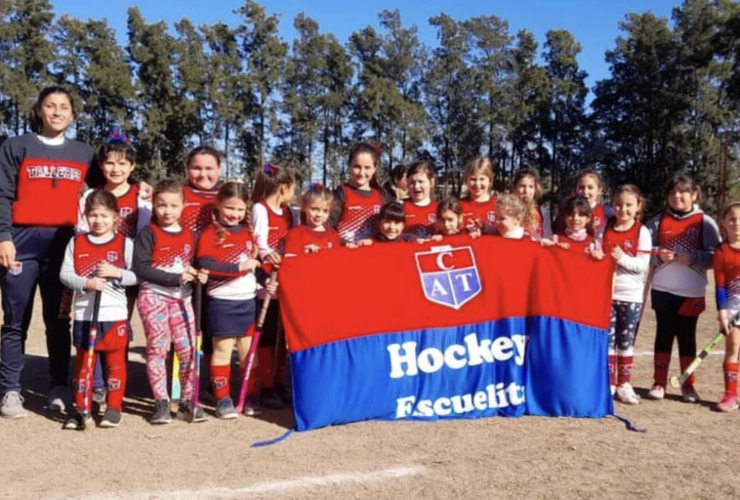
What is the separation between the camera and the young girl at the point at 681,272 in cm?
600

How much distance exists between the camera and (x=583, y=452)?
4613 millimetres

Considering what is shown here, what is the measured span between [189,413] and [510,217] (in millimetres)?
2866

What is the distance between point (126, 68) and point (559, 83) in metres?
26.1

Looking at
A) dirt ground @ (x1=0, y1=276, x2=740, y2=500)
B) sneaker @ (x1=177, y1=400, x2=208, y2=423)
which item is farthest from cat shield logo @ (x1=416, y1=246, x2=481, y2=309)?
sneaker @ (x1=177, y1=400, x2=208, y2=423)

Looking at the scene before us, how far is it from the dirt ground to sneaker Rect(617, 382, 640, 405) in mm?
199

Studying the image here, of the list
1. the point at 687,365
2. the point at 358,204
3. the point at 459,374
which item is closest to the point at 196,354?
the point at 358,204

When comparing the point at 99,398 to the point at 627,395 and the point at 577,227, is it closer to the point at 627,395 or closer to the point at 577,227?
the point at 577,227

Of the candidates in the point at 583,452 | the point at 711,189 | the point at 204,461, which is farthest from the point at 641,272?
the point at 711,189

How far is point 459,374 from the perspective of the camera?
5.37 metres

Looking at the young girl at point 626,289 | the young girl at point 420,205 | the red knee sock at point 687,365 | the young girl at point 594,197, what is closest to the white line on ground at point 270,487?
the young girl at point 420,205

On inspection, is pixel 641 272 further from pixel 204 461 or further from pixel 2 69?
pixel 2 69

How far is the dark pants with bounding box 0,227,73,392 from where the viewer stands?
533 cm

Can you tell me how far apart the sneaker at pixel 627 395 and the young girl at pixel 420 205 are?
6.63ft

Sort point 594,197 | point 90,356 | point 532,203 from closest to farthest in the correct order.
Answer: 1. point 90,356
2. point 532,203
3. point 594,197
